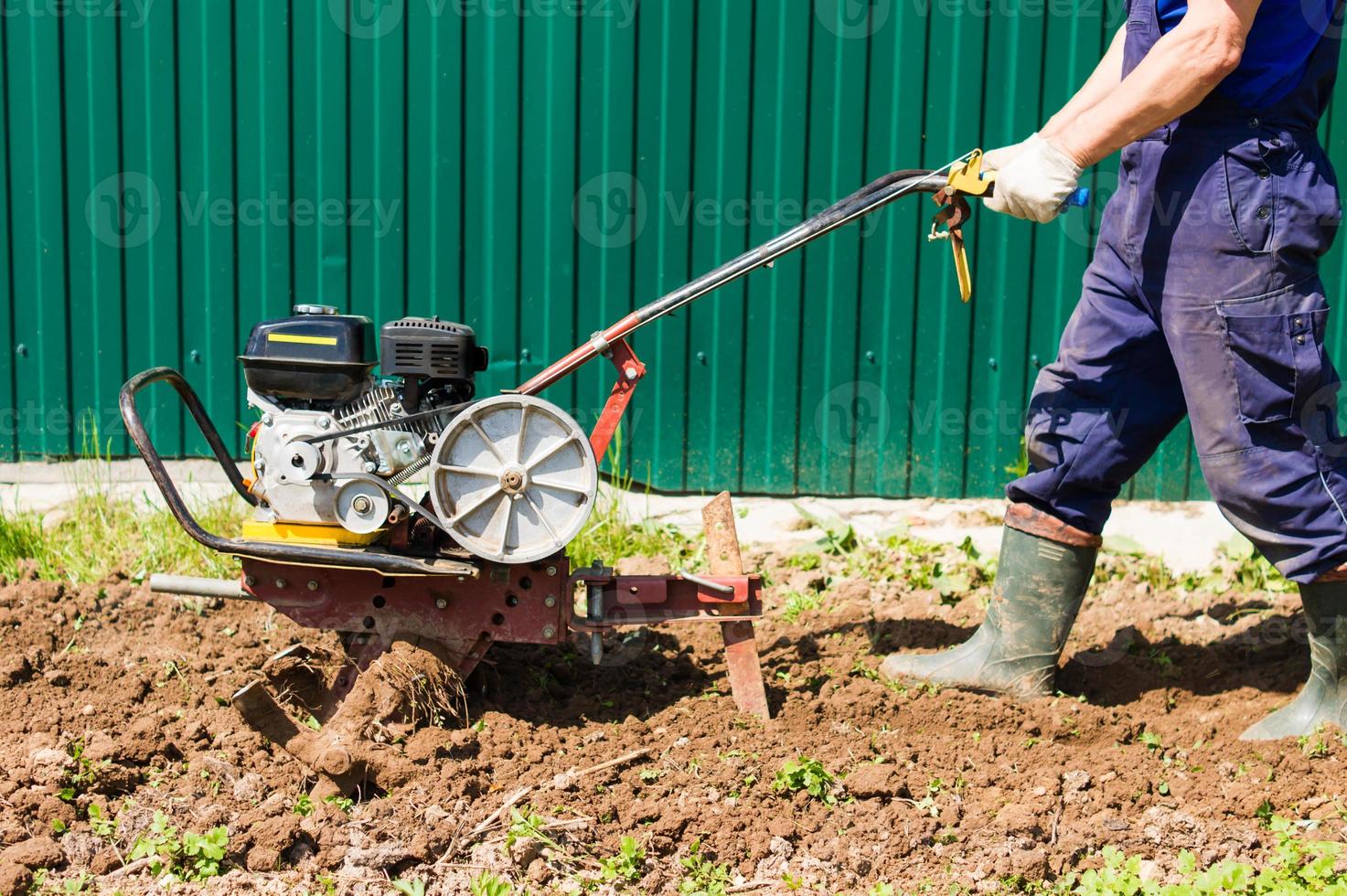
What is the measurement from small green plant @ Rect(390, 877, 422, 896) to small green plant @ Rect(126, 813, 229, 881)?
0.37 m

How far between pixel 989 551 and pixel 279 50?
3.21 metres

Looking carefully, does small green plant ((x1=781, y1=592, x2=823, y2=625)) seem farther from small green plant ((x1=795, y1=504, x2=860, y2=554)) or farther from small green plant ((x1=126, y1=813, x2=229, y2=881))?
small green plant ((x1=126, y1=813, x2=229, y2=881))

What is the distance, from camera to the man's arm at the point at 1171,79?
3.10m

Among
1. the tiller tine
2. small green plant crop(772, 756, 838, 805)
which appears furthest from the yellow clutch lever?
small green plant crop(772, 756, 838, 805)

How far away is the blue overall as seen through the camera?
10.8ft

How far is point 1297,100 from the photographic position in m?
3.30

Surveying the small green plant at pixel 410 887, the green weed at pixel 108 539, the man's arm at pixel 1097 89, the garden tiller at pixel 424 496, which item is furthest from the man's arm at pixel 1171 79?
the green weed at pixel 108 539

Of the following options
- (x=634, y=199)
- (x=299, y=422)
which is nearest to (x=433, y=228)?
(x=634, y=199)

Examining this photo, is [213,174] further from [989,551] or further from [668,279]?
[989,551]

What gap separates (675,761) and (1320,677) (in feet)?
5.33

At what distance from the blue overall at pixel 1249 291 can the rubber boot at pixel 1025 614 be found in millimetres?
454

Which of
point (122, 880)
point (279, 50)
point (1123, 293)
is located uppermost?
point (279, 50)

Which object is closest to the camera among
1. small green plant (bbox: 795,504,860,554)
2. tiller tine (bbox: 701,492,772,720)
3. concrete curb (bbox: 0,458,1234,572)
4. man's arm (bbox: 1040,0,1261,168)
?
man's arm (bbox: 1040,0,1261,168)

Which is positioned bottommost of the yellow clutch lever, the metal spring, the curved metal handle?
the curved metal handle
